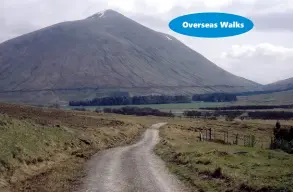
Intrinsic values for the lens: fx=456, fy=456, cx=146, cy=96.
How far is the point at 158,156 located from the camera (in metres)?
46.4

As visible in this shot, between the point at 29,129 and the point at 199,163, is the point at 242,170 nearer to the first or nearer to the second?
the point at 199,163

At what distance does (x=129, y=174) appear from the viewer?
1314 inches

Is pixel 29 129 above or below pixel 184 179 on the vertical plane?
above

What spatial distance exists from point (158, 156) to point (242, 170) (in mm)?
17072

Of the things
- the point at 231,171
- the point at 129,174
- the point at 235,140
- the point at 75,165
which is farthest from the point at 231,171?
the point at 235,140

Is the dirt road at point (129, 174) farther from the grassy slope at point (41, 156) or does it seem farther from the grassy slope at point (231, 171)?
the grassy slope at point (41, 156)

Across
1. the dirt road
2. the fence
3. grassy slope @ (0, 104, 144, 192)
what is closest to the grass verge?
the dirt road

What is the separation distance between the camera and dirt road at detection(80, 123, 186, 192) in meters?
27.7

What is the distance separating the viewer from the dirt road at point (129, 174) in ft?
90.9

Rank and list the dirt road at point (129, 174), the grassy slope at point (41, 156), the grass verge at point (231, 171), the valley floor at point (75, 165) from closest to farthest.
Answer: the grass verge at point (231, 171)
the valley floor at point (75, 165)
the dirt road at point (129, 174)
the grassy slope at point (41, 156)

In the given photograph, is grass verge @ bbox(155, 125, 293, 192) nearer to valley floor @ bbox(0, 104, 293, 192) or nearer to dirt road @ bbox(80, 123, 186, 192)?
valley floor @ bbox(0, 104, 293, 192)

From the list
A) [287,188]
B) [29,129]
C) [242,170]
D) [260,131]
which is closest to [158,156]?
[29,129]

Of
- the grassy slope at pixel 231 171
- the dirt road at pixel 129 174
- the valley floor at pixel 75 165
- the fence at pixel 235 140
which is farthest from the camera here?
the fence at pixel 235 140

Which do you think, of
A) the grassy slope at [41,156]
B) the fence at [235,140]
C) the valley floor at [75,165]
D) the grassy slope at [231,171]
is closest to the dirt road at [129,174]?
the valley floor at [75,165]
